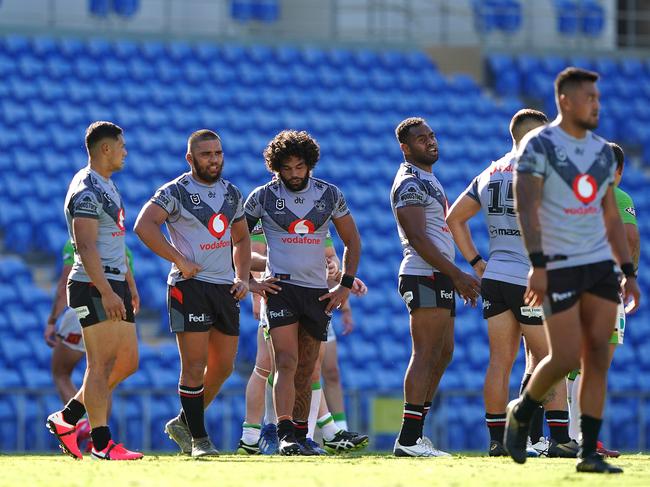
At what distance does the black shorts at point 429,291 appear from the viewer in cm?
947

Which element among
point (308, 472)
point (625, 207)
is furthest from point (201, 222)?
point (625, 207)

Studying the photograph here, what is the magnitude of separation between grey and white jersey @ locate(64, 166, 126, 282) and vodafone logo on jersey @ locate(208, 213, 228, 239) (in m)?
0.61

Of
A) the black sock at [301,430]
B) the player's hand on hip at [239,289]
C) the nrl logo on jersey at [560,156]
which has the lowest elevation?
the black sock at [301,430]

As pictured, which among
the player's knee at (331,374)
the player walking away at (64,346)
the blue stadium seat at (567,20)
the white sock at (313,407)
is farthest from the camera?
the blue stadium seat at (567,20)

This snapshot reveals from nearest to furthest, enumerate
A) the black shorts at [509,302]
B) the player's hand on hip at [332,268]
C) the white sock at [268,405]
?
the black shorts at [509,302], the white sock at [268,405], the player's hand on hip at [332,268]

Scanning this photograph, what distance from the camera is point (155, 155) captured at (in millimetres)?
19484

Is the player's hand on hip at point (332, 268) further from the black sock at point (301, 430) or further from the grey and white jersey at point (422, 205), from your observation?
the black sock at point (301, 430)

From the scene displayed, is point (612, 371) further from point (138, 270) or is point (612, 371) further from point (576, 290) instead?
point (576, 290)

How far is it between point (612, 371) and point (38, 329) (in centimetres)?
723

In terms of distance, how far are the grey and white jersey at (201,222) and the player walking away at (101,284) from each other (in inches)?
15.6

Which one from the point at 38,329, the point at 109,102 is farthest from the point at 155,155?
the point at 38,329

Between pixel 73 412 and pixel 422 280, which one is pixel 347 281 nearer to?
pixel 422 280

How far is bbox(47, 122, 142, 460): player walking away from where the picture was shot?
29.0 ft

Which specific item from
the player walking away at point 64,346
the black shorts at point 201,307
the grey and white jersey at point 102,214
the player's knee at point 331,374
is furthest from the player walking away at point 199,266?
the player walking away at point 64,346
